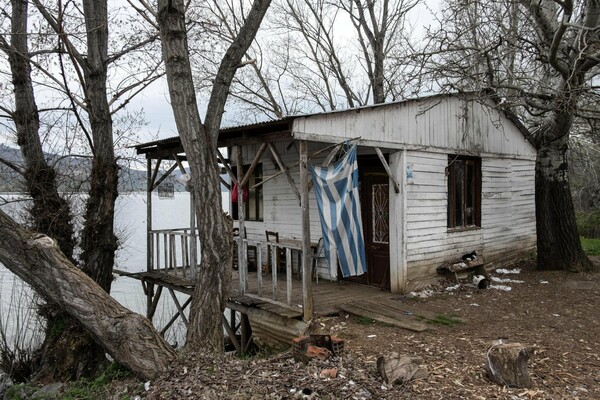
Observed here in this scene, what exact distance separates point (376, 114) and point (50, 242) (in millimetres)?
5255

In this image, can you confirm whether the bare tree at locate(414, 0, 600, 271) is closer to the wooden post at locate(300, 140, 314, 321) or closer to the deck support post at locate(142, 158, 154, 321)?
the wooden post at locate(300, 140, 314, 321)

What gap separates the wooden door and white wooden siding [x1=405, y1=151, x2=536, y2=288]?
0.58 metres

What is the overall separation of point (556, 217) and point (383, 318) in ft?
20.0

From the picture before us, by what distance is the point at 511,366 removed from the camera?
4.34 m

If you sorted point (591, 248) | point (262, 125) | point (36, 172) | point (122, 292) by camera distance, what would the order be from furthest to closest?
1. point (122, 292)
2. point (591, 248)
3. point (36, 172)
4. point (262, 125)

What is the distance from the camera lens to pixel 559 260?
34.2ft

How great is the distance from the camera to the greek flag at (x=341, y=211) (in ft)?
22.6

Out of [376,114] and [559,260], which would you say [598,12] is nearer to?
[376,114]

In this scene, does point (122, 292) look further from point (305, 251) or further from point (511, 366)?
point (511, 366)

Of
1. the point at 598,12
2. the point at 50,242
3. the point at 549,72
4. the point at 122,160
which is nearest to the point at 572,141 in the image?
the point at 549,72

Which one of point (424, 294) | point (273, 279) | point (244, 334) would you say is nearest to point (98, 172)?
point (273, 279)

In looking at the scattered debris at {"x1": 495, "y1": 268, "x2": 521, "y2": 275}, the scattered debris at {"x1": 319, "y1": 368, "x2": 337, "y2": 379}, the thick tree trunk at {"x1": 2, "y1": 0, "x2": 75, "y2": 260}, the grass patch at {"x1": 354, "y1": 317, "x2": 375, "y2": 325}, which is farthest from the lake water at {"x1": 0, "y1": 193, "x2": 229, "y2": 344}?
the scattered debris at {"x1": 495, "y1": 268, "x2": 521, "y2": 275}

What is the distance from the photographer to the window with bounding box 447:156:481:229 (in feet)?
32.0

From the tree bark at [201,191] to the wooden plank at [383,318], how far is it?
2.29 meters
